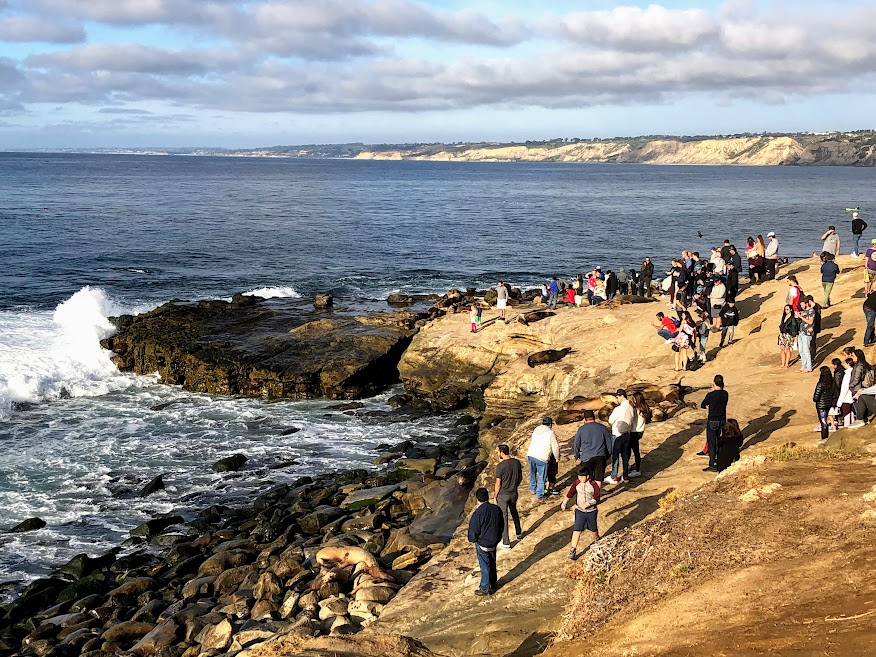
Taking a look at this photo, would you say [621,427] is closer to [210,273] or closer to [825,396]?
[825,396]

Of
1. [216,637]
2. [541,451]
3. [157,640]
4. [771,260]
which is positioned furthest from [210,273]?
[541,451]

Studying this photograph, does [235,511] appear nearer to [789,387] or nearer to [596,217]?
[789,387]

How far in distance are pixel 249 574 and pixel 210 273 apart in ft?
128

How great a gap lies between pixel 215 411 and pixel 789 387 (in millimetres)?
18829

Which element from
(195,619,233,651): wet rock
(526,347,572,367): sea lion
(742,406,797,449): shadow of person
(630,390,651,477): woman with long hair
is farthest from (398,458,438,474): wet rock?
(195,619,233,651): wet rock

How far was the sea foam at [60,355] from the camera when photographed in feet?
94.3

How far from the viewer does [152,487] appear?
67.9 feet

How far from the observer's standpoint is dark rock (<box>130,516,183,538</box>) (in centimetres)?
1827

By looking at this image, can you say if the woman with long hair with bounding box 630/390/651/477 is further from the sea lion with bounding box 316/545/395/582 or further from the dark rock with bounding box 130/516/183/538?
the dark rock with bounding box 130/516/183/538

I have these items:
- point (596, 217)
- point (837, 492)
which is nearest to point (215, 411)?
point (837, 492)

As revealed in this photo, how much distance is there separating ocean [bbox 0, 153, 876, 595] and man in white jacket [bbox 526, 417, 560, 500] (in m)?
8.68

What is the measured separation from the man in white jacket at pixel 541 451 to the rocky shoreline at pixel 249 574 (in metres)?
A: 2.38

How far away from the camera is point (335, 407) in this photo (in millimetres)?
27922

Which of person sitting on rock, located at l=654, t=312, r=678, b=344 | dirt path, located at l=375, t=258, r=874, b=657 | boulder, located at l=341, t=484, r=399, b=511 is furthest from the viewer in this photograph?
person sitting on rock, located at l=654, t=312, r=678, b=344
